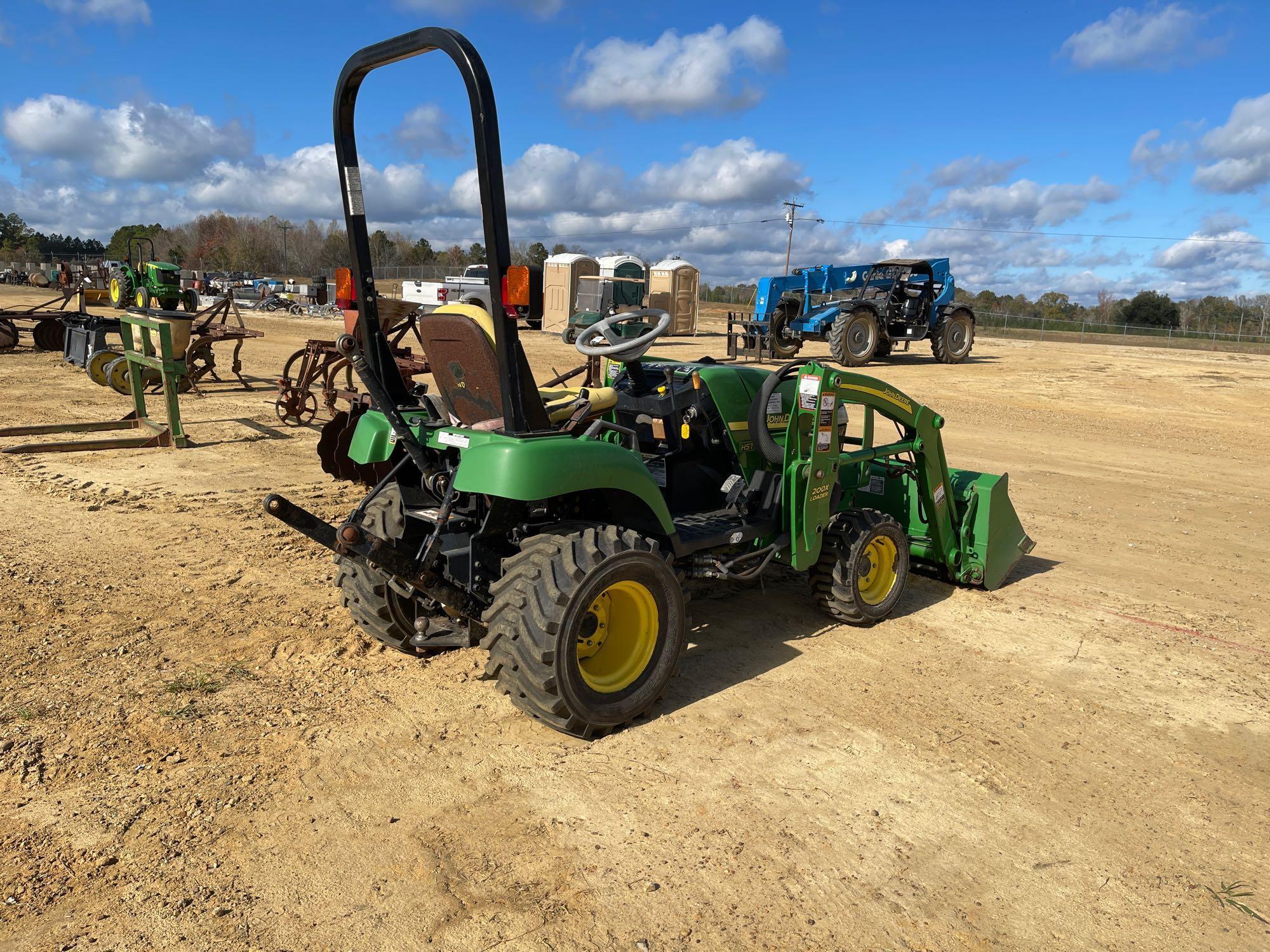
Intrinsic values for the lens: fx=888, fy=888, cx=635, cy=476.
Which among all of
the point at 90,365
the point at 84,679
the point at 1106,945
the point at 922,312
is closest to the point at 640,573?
the point at 1106,945

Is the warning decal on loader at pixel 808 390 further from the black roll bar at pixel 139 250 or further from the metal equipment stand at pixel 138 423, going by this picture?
the black roll bar at pixel 139 250

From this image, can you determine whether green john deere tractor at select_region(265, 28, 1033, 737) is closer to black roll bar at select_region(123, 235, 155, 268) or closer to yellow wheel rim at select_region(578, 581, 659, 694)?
yellow wheel rim at select_region(578, 581, 659, 694)

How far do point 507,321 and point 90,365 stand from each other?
41.5 ft

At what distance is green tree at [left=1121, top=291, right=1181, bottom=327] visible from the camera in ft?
141

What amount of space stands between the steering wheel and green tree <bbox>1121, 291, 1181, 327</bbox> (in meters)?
45.4

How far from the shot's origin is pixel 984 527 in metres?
5.38

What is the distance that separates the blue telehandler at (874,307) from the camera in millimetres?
18906

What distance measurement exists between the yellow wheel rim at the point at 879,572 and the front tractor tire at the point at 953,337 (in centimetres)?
1630

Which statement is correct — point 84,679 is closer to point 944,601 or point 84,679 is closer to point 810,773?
point 810,773

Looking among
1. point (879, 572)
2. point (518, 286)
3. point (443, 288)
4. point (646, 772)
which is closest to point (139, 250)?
point (443, 288)

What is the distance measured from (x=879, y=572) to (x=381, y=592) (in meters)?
2.67

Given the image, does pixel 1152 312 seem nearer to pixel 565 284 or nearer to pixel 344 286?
pixel 565 284

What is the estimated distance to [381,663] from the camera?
13.6ft

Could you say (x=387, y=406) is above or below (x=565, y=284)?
below
